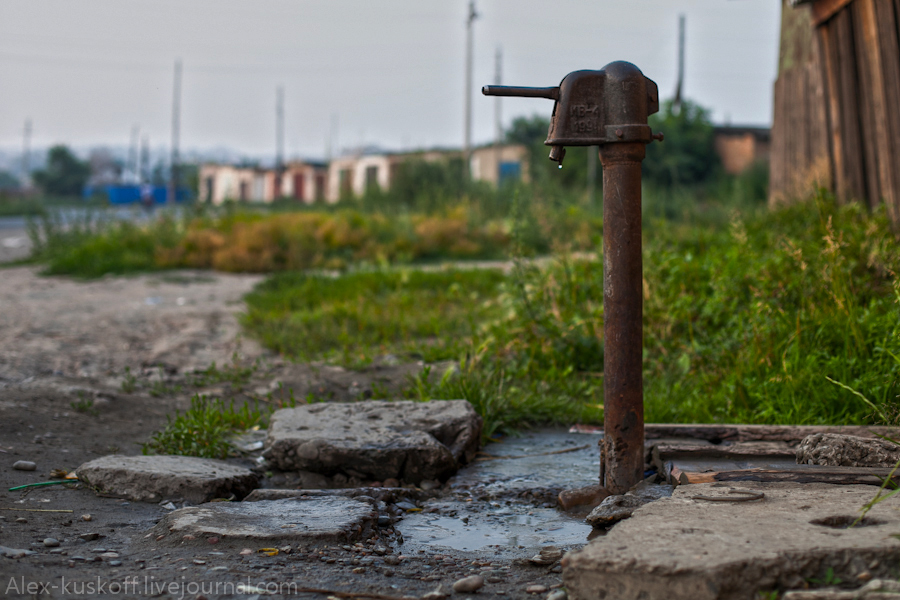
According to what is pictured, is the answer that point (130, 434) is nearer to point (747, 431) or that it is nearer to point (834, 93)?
point (747, 431)

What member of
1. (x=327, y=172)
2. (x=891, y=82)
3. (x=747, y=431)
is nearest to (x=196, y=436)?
(x=747, y=431)

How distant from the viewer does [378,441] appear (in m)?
3.05

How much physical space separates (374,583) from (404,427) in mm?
1244

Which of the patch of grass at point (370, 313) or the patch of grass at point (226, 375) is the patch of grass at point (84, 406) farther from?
the patch of grass at point (370, 313)

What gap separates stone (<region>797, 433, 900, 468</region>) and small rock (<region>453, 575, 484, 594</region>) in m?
1.31

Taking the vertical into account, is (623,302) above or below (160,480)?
above

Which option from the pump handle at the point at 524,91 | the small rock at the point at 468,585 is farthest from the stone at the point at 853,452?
the pump handle at the point at 524,91

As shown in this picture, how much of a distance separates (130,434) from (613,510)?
2.40 metres

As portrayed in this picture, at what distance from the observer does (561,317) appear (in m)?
4.83

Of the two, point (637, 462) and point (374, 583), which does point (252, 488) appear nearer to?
point (374, 583)

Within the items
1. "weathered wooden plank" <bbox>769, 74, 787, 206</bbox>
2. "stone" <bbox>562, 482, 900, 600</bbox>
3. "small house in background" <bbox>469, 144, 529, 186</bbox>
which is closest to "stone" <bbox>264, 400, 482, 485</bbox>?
"stone" <bbox>562, 482, 900, 600</bbox>

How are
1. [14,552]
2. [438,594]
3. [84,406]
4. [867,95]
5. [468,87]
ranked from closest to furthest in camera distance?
[438,594] → [14,552] → [84,406] → [867,95] → [468,87]

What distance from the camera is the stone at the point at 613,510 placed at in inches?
91.1

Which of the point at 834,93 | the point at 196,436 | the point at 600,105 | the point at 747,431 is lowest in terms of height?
the point at 196,436
